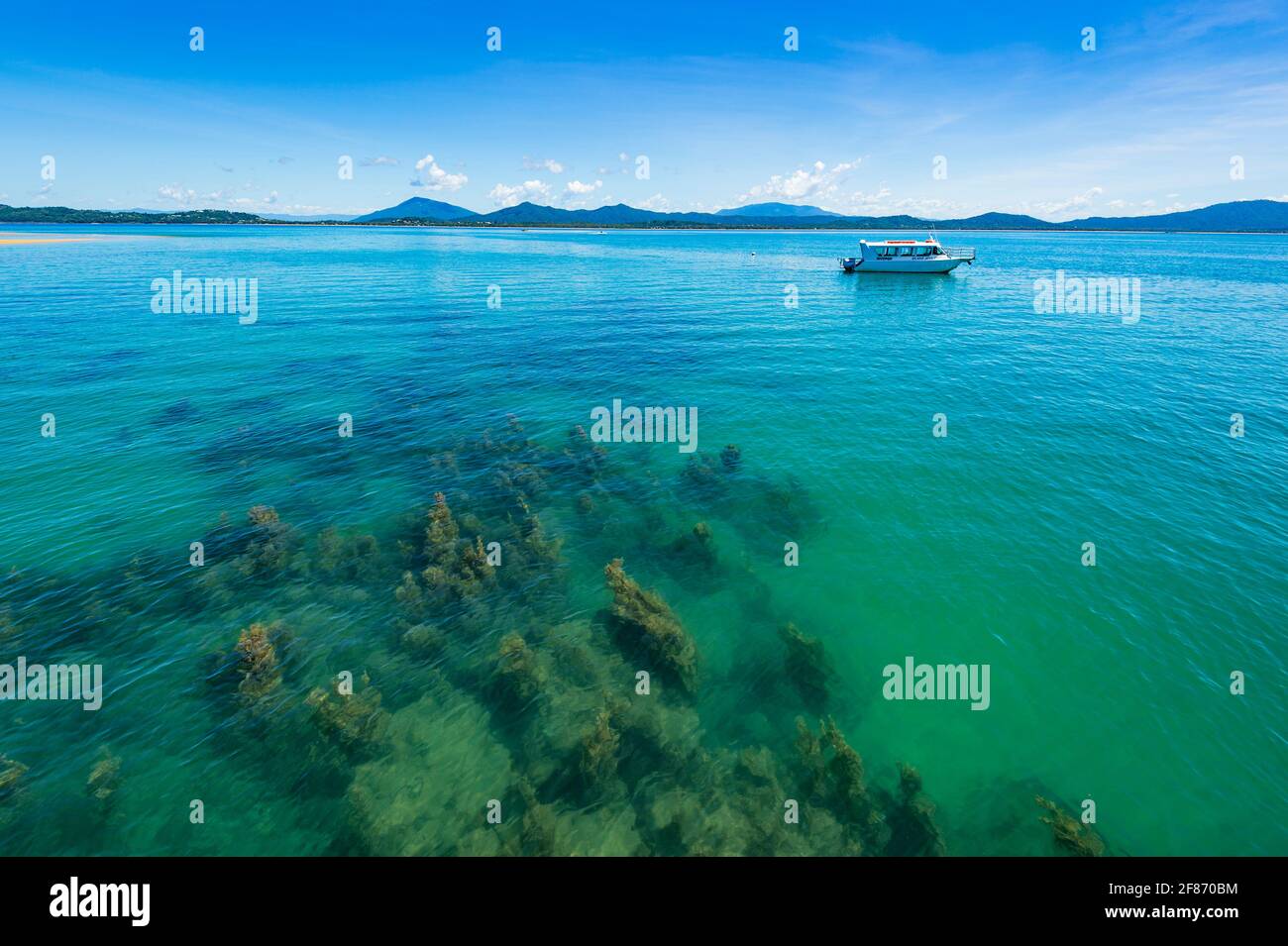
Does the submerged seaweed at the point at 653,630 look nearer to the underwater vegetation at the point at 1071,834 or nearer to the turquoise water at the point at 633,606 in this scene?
the turquoise water at the point at 633,606

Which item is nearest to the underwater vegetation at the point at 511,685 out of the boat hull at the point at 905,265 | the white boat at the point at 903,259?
the boat hull at the point at 905,265

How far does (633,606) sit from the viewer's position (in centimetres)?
1702

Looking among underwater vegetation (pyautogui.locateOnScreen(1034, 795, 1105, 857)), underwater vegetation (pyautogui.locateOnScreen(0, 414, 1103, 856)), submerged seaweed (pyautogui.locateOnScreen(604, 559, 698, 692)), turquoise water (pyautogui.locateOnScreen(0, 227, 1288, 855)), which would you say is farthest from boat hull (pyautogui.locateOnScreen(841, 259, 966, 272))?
underwater vegetation (pyautogui.locateOnScreen(1034, 795, 1105, 857))

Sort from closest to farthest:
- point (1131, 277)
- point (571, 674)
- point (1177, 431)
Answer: point (571, 674), point (1177, 431), point (1131, 277)

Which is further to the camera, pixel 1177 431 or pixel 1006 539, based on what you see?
pixel 1177 431

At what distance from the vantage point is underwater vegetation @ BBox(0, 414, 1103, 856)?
11.5 m

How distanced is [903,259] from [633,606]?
10419cm

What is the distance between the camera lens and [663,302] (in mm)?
71000

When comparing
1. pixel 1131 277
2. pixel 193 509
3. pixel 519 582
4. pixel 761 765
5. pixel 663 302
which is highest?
pixel 1131 277

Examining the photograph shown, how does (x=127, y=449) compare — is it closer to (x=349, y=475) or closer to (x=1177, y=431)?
(x=349, y=475)

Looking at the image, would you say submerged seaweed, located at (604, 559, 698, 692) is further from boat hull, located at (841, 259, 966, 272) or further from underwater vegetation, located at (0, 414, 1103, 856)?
boat hull, located at (841, 259, 966, 272)

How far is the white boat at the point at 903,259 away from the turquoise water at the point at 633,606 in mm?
63781
